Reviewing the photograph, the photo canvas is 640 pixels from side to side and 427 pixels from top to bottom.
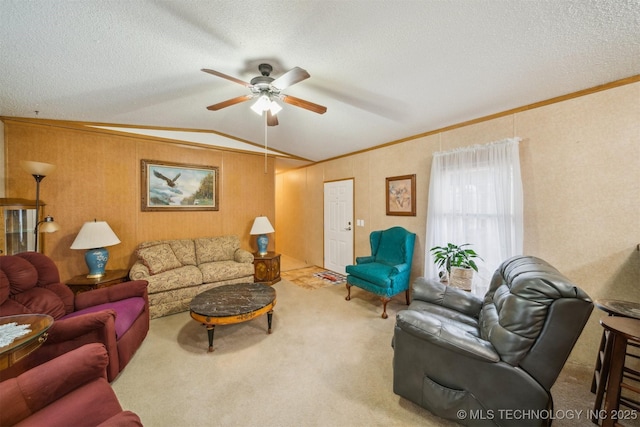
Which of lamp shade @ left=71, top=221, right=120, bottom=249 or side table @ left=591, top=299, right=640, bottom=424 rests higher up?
lamp shade @ left=71, top=221, right=120, bottom=249

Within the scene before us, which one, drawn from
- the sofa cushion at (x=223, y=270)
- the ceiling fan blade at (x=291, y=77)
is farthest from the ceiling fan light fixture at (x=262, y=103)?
the sofa cushion at (x=223, y=270)

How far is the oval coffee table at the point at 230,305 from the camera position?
7.30 ft

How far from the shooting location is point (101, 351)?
51.9 inches

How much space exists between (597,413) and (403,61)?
9.36ft

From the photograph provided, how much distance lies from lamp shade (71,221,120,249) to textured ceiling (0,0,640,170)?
1.45m

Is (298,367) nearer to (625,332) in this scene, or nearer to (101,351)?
(101,351)

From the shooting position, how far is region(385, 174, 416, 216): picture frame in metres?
3.58

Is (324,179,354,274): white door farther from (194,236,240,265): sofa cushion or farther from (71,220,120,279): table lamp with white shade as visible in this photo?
(71,220,120,279): table lamp with white shade

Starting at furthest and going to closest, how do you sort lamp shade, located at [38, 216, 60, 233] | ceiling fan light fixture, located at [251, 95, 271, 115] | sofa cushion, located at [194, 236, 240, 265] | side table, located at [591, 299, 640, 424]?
sofa cushion, located at [194, 236, 240, 265]
lamp shade, located at [38, 216, 60, 233]
ceiling fan light fixture, located at [251, 95, 271, 115]
side table, located at [591, 299, 640, 424]

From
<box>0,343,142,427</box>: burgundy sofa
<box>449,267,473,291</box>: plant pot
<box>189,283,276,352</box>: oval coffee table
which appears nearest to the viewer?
<box>0,343,142,427</box>: burgundy sofa

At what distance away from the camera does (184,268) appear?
341 centimetres

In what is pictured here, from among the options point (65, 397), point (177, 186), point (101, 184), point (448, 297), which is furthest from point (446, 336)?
point (101, 184)

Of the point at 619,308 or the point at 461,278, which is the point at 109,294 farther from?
the point at 619,308

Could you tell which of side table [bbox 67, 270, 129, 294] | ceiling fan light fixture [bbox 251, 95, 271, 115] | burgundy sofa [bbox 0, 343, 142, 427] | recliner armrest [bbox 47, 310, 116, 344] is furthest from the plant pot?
side table [bbox 67, 270, 129, 294]
